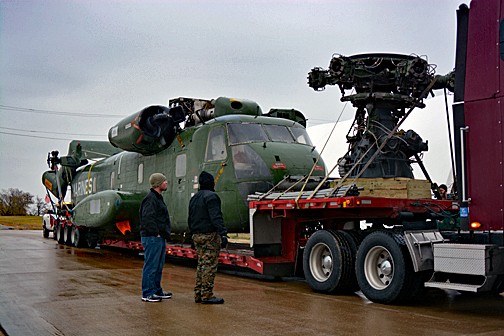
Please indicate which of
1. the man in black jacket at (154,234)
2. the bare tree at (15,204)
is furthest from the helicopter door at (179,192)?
the bare tree at (15,204)

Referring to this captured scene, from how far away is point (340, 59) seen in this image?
417 inches

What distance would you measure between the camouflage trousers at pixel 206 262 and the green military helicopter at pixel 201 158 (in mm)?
2543

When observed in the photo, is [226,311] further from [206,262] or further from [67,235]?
[67,235]

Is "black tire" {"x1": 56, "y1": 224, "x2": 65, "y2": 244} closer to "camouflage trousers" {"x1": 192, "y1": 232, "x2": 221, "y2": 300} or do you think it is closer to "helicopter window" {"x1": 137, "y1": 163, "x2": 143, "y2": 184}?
"helicopter window" {"x1": 137, "y1": 163, "x2": 143, "y2": 184}

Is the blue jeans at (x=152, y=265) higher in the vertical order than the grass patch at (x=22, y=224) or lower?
lower

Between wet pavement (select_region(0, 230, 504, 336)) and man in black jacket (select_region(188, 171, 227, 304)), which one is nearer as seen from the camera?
Result: wet pavement (select_region(0, 230, 504, 336))

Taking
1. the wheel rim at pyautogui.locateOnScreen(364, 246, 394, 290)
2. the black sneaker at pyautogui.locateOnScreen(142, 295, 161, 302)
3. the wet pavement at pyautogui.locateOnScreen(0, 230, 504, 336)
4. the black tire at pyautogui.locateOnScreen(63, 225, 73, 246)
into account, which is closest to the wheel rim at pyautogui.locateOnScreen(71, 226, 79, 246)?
the black tire at pyautogui.locateOnScreen(63, 225, 73, 246)

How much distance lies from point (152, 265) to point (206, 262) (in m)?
→ 0.81

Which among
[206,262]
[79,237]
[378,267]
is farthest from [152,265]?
[79,237]

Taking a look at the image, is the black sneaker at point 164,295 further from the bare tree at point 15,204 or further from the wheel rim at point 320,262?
the bare tree at point 15,204

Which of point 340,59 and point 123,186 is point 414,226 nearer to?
point 340,59

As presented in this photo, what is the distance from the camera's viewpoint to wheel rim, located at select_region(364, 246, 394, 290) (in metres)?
8.26

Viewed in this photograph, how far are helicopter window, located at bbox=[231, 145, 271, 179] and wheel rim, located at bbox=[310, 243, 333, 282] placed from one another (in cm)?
250

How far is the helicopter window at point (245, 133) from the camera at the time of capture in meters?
12.2
